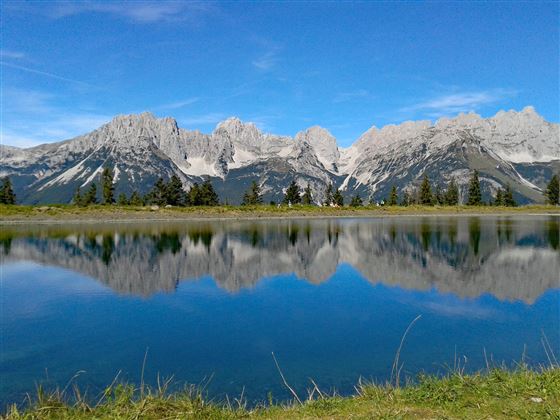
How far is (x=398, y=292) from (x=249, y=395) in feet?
72.2

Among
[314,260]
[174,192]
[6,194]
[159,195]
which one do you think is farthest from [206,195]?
[314,260]

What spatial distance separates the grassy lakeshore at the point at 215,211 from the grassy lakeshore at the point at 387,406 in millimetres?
137859

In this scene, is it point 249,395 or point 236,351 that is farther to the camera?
point 236,351

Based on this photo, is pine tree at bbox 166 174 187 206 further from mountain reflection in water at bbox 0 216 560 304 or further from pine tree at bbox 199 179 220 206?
mountain reflection in water at bbox 0 216 560 304

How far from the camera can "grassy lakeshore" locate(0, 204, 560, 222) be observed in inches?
5768

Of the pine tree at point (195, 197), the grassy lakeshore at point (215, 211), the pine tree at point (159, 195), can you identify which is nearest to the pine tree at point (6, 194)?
the grassy lakeshore at point (215, 211)

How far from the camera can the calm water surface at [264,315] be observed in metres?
20.0

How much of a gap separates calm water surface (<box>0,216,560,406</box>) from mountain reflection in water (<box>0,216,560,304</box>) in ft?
1.05

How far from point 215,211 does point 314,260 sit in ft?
372

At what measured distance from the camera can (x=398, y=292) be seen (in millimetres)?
36531

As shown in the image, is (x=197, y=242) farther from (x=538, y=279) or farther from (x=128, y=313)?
(x=538, y=279)

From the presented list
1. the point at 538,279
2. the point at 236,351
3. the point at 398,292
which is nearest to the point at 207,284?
the point at 398,292

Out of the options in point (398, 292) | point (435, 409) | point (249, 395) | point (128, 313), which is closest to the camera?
point (435, 409)

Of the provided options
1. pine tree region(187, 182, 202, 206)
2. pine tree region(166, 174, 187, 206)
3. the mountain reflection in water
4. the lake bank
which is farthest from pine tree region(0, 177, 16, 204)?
the mountain reflection in water
